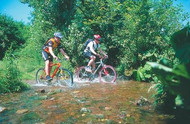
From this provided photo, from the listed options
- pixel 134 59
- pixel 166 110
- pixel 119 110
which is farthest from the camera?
pixel 134 59

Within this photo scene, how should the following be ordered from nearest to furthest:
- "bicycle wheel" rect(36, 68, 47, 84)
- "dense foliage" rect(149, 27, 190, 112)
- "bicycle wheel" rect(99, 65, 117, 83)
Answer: "dense foliage" rect(149, 27, 190, 112) < "bicycle wheel" rect(36, 68, 47, 84) < "bicycle wheel" rect(99, 65, 117, 83)

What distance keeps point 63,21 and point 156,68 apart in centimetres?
1277

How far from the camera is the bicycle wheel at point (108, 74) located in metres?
9.45

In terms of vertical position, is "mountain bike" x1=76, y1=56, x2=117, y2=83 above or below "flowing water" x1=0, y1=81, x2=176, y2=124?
above

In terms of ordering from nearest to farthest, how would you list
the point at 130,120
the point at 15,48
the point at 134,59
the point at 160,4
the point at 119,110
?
the point at 130,120 → the point at 119,110 → the point at 134,59 → the point at 160,4 → the point at 15,48

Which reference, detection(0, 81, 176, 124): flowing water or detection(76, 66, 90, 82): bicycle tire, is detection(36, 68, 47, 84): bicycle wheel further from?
detection(0, 81, 176, 124): flowing water

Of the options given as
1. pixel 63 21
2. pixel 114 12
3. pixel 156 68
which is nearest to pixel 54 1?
pixel 63 21

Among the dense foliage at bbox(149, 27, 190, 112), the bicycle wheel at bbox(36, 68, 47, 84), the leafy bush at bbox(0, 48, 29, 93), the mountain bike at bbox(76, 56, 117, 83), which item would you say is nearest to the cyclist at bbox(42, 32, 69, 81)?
the bicycle wheel at bbox(36, 68, 47, 84)

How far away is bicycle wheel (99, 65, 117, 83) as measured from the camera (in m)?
9.45

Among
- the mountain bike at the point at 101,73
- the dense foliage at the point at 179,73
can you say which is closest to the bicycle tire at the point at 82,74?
the mountain bike at the point at 101,73

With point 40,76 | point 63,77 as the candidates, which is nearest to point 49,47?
point 63,77

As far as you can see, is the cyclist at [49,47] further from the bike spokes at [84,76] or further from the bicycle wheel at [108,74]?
the bike spokes at [84,76]

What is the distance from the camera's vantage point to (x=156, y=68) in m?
2.06

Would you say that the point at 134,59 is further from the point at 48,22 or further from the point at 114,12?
the point at 48,22
